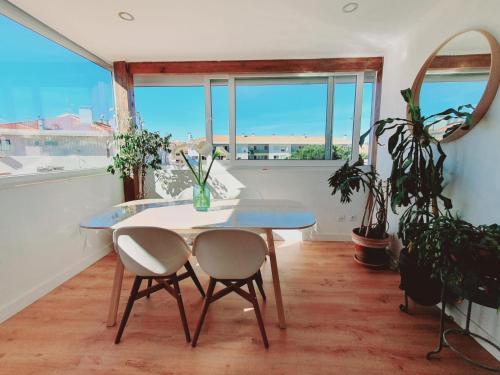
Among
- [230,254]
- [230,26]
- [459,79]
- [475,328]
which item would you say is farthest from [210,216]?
[459,79]

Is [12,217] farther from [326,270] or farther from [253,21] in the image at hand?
[326,270]

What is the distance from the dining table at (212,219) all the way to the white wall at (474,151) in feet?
3.56

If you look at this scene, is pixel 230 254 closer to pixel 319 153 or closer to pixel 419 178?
pixel 419 178

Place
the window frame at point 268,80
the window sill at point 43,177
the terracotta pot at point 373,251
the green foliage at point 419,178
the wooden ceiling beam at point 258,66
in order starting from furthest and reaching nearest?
the window frame at point 268,80
the wooden ceiling beam at point 258,66
the terracotta pot at point 373,251
the window sill at point 43,177
the green foliage at point 419,178

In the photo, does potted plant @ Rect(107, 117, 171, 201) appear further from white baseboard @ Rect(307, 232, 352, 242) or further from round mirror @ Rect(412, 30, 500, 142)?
round mirror @ Rect(412, 30, 500, 142)

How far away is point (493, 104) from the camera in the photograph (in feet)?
4.89

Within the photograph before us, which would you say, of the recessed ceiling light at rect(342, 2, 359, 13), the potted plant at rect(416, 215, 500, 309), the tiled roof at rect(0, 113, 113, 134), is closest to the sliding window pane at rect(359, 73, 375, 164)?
the recessed ceiling light at rect(342, 2, 359, 13)

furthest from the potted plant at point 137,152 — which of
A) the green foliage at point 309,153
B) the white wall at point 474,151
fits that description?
the white wall at point 474,151

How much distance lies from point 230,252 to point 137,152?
207 cm

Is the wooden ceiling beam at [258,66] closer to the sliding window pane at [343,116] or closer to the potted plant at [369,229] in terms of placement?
the sliding window pane at [343,116]

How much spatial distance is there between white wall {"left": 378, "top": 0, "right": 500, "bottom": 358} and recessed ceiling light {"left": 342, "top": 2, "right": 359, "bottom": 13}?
2.21 feet

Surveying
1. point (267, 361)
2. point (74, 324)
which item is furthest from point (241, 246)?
point (74, 324)

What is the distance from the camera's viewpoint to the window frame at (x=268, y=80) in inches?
123

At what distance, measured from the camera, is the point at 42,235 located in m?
2.11
